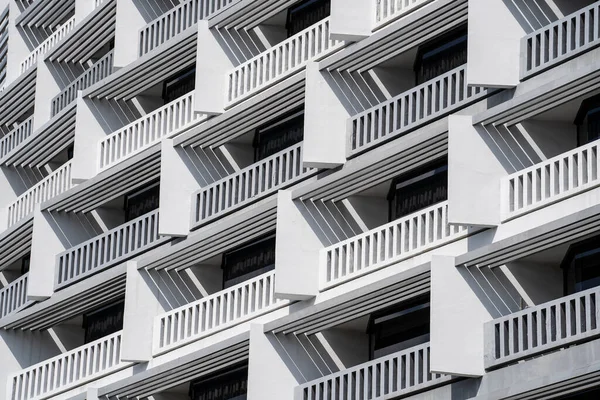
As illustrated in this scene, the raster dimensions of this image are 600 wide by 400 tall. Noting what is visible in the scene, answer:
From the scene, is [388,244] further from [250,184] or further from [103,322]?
[103,322]

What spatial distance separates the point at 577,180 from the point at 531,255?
192 centimetres

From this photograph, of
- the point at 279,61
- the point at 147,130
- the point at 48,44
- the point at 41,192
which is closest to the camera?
the point at 279,61

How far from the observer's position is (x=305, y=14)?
45.8 meters

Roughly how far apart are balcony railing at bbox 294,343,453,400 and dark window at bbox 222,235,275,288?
18.1ft

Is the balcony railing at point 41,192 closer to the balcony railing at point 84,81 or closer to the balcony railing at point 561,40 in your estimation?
the balcony railing at point 84,81

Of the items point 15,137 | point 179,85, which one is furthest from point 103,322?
point 15,137

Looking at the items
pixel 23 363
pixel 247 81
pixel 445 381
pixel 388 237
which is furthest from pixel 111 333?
pixel 445 381

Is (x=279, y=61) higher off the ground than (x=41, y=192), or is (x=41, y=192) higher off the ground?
(x=279, y=61)

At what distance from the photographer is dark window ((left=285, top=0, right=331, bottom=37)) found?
45.4 metres

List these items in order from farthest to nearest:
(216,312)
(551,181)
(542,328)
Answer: (216,312), (551,181), (542,328)

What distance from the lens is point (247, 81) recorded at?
44.6 meters

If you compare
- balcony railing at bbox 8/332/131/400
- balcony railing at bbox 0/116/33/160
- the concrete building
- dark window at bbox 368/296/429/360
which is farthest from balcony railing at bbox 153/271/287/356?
balcony railing at bbox 0/116/33/160

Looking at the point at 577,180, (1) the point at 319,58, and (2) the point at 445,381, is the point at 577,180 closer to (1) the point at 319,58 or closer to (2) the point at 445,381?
(2) the point at 445,381

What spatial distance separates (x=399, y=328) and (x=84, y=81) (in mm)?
16790
